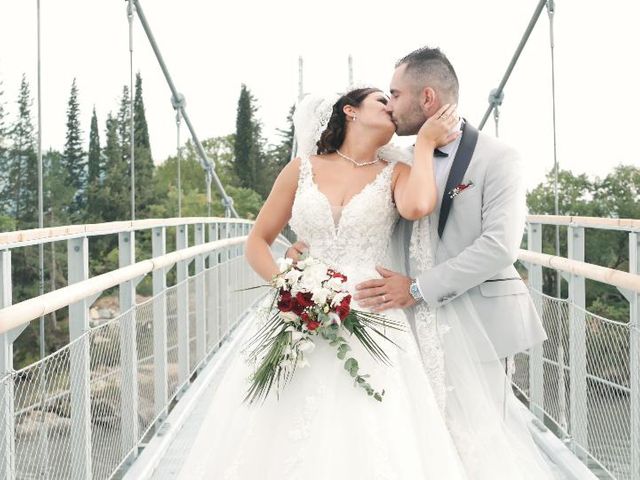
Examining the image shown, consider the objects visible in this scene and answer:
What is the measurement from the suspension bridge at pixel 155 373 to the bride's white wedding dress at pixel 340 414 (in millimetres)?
331

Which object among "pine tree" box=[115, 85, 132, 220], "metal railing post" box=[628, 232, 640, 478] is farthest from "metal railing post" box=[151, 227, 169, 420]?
"pine tree" box=[115, 85, 132, 220]

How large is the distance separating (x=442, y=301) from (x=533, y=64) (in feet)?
127

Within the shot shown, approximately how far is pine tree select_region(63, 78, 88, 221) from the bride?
44.3 meters

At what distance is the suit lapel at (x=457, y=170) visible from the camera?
233cm

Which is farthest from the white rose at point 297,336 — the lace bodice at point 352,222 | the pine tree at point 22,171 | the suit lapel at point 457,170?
the pine tree at point 22,171

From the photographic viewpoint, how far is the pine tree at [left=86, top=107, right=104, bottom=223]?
4500 cm

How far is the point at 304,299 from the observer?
7.14 feet

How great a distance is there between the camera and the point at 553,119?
6.19 meters

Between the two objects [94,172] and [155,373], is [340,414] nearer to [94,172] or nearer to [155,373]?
[155,373]

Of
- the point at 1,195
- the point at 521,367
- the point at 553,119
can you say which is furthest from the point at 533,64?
the point at 521,367

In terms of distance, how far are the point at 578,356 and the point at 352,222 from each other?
1.14m

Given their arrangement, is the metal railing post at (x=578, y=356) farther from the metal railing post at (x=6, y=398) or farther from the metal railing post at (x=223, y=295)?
the metal railing post at (x=223, y=295)

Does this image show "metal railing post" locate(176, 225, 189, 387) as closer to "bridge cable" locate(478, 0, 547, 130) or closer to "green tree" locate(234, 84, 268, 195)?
"bridge cable" locate(478, 0, 547, 130)

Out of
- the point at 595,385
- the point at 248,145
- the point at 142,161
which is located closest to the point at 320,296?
the point at 595,385
